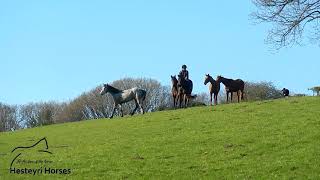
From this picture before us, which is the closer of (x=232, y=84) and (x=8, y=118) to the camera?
(x=232, y=84)

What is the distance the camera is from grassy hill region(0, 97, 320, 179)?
57.6 feet

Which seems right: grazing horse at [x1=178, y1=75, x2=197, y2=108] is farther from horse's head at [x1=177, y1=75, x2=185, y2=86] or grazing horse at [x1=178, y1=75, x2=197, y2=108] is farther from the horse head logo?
the horse head logo

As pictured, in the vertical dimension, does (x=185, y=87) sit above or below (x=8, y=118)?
below

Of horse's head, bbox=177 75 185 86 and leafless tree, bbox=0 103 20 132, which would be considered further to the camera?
leafless tree, bbox=0 103 20 132

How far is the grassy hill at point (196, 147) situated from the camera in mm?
17562

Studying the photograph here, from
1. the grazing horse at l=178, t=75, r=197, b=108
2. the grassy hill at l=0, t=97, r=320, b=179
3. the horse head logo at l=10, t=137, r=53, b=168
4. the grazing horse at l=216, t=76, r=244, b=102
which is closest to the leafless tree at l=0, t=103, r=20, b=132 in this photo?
the grazing horse at l=216, t=76, r=244, b=102

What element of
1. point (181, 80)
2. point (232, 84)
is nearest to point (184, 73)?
point (181, 80)

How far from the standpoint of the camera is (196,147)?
21359 millimetres

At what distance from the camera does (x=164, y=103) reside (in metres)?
98.9

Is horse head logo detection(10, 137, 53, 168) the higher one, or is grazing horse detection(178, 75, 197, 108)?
grazing horse detection(178, 75, 197, 108)

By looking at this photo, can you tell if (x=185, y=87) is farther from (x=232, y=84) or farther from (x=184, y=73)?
(x=232, y=84)

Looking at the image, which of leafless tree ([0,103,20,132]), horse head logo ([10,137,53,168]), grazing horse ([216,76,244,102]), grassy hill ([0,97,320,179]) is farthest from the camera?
leafless tree ([0,103,20,132])

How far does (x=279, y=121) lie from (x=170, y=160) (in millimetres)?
8286

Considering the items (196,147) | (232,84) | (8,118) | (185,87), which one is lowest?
(196,147)
